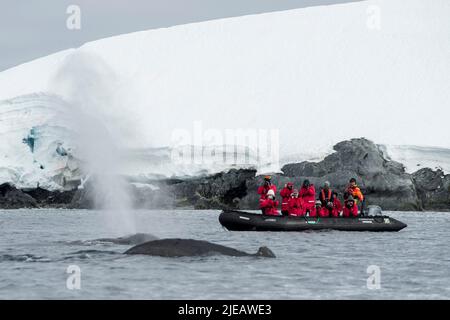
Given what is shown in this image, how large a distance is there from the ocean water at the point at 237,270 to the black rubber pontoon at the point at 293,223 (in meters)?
2.27

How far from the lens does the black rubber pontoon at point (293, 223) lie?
24.5 metres

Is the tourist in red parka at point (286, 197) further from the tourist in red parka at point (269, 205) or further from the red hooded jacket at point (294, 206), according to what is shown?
the tourist in red parka at point (269, 205)

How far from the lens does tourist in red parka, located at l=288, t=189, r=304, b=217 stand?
82.9 ft

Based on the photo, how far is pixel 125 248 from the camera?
57.2ft

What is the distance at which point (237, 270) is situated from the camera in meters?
14.1

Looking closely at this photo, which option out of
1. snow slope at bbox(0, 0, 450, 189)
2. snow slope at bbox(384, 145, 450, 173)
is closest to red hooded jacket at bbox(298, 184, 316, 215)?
snow slope at bbox(0, 0, 450, 189)

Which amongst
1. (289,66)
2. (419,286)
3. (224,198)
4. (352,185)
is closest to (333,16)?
(289,66)

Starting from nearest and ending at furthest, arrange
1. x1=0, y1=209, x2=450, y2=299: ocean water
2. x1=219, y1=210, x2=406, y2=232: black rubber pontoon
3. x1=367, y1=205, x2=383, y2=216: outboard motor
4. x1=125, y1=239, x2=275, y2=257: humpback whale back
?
1. x1=0, y1=209, x2=450, y2=299: ocean water
2. x1=125, y1=239, x2=275, y2=257: humpback whale back
3. x1=219, y1=210, x2=406, y2=232: black rubber pontoon
4. x1=367, y1=205, x2=383, y2=216: outboard motor

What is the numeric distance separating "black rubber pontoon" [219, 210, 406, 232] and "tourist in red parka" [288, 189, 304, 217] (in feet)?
1.68

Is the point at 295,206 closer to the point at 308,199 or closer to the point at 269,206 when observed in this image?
the point at 308,199

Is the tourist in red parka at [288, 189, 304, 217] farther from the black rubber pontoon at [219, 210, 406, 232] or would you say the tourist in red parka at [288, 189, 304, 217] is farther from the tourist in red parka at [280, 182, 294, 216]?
the black rubber pontoon at [219, 210, 406, 232]

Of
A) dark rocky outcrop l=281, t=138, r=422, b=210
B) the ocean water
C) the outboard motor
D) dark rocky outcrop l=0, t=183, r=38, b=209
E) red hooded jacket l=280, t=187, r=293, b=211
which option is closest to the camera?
the ocean water

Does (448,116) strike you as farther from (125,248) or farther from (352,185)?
(125,248)

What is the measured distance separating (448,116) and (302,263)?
41633mm
